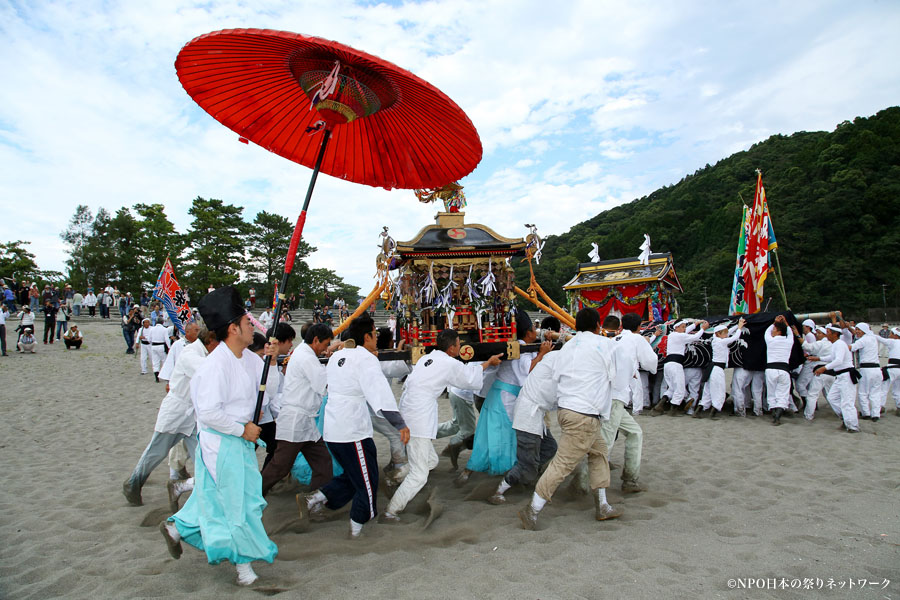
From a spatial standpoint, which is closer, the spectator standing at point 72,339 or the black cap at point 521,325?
the black cap at point 521,325

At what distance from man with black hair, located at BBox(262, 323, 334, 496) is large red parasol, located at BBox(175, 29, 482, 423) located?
1128 mm

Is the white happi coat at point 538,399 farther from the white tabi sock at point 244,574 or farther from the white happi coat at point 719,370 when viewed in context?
the white happi coat at point 719,370

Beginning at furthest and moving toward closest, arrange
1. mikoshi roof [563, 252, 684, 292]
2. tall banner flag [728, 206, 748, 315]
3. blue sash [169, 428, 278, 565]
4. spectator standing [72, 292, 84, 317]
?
1. spectator standing [72, 292, 84, 317]
2. mikoshi roof [563, 252, 684, 292]
3. tall banner flag [728, 206, 748, 315]
4. blue sash [169, 428, 278, 565]

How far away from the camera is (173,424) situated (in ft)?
16.2

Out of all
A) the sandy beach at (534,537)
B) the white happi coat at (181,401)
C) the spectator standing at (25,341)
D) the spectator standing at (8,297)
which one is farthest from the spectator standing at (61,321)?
the white happi coat at (181,401)

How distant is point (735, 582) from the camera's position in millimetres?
3422

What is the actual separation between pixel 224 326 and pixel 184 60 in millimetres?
1984

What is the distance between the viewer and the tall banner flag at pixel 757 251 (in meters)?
10.8

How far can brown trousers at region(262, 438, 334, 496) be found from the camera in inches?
187

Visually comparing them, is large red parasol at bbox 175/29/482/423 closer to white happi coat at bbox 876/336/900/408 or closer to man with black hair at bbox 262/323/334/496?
man with black hair at bbox 262/323/334/496

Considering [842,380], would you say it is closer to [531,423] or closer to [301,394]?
[531,423]

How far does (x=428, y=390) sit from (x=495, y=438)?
128cm

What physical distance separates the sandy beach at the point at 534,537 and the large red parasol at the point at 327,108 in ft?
4.78

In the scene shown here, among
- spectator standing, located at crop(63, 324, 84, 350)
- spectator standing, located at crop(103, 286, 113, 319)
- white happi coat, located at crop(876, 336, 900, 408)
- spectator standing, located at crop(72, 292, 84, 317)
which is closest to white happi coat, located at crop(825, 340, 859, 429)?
white happi coat, located at crop(876, 336, 900, 408)
